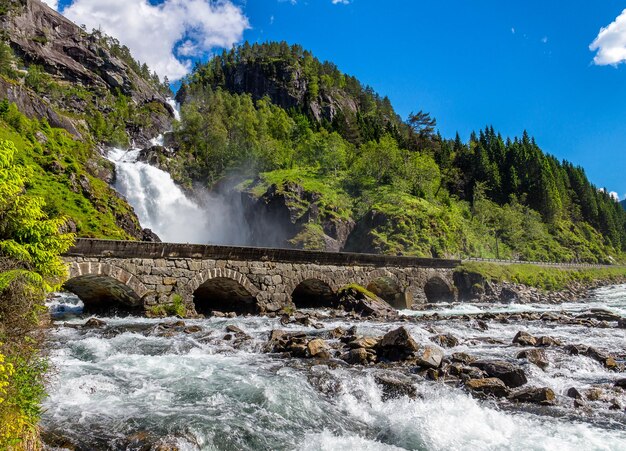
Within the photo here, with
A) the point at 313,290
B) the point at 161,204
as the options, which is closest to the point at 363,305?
the point at 313,290

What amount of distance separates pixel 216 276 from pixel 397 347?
35.4 feet

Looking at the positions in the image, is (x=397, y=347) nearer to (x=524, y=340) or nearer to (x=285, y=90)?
(x=524, y=340)

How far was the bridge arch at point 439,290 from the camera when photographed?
38134 millimetres

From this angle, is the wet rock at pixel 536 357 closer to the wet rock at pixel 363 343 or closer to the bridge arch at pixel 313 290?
the wet rock at pixel 363 343

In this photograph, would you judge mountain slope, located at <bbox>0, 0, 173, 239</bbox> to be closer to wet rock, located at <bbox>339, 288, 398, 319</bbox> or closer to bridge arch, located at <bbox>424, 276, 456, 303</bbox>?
wet rock, located at <bbox>339, 288, 398, 319</bbox>

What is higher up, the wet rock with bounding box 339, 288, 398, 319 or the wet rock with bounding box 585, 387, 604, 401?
the wet rock with bounding box 339, 288, 398, 319

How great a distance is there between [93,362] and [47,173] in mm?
47271

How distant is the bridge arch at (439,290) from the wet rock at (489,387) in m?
28.1

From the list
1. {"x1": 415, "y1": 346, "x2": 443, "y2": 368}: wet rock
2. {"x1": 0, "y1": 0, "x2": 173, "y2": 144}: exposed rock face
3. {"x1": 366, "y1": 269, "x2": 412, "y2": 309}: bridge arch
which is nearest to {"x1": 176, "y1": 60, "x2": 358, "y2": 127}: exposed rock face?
{"x1": 0, "y1": 0, "x2": 173, "y2": 144}: exposed rock face

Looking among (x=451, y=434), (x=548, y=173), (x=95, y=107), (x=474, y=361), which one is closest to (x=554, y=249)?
(x=548, y=173)

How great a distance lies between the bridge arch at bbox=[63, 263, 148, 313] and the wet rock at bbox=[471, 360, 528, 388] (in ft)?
46.4

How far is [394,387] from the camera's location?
31.1 feet

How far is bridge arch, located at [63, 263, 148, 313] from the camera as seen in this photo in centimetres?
1642

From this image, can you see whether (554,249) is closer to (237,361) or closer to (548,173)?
(548,173)
